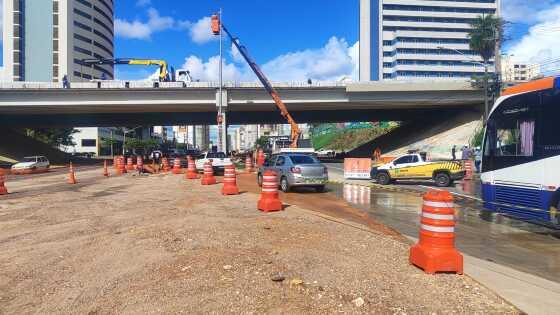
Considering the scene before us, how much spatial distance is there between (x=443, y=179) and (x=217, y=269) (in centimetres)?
1834

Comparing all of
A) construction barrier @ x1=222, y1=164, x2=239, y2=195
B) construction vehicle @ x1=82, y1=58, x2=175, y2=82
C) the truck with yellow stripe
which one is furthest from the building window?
construction barrier @ x1=222, y1=164, x2=239, y2=195

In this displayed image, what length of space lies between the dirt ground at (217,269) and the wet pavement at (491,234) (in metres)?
1.40

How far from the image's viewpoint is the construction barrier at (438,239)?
6.45 m

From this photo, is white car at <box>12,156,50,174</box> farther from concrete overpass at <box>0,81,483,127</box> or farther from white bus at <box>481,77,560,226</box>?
white bus at <box>481,77,560,226</box>

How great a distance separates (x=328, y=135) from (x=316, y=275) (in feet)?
314

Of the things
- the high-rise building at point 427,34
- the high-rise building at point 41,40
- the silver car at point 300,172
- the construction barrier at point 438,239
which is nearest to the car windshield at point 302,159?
the silver car at point 300,172

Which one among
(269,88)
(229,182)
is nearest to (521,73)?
(269,88)

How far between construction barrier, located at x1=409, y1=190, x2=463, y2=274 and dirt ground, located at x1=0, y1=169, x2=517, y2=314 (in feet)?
0.55

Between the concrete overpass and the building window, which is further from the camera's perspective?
the building window

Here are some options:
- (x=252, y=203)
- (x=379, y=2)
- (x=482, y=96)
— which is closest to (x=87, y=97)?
(x=252, y=203)

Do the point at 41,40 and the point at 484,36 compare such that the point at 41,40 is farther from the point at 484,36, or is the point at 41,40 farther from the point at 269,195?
the point at 269,195

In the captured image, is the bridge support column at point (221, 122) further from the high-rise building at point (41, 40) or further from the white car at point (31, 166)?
the high-rise building at point (41, 40)

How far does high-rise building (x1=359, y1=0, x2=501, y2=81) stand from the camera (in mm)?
131500

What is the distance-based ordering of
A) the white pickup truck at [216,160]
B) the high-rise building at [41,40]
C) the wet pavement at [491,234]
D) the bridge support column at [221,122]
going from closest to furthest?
1. the wet pavement at [491,234]
2. the white pickup truck at [216,160]
3. the bridge support column at [221,122]
4. the high-rise building at [41,40]
